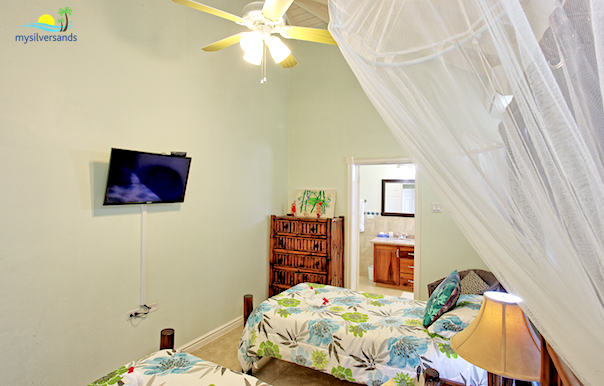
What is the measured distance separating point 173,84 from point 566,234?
3.09 m

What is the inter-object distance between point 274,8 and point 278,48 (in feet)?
2.08

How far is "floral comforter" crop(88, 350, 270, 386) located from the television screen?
115 centimetres

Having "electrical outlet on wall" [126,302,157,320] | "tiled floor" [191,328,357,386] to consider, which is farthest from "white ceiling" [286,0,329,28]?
"tiled floor" [191,328,357,386]

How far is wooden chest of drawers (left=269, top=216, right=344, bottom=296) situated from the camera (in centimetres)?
399

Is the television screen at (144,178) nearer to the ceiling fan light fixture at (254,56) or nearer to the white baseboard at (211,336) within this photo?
the ceiling fan light fixture at (254,56)

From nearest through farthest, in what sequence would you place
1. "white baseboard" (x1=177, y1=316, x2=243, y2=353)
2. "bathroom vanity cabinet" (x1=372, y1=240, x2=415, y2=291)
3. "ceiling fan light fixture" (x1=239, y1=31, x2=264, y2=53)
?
1. "ceiling fan light fixture" (x1=239, y1=31, x2=264, y2=53)
2. "white baseboard" (x1=177, y1=316, x2=243, y2=353)
3. "bathroom vanity cabinet" (x1=372, y1=240, x2=415, y2=291)

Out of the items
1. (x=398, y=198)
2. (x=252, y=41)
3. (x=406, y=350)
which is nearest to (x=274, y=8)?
(x=252, y=41)

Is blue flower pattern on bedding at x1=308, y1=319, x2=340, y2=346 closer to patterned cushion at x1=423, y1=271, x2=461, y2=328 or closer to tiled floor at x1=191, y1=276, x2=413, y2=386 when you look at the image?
tiled floor at x1=191, y1=276, x2=413, y2=386

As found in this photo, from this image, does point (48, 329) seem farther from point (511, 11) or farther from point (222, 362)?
point (511, 11)

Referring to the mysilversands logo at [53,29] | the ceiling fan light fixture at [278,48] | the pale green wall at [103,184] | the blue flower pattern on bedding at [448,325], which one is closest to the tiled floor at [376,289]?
the pale green wall at [103,184]

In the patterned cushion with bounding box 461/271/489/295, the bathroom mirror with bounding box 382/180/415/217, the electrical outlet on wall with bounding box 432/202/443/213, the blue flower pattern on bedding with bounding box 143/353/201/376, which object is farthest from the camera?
the bathroom mirror with bounding box 382/180/415/217

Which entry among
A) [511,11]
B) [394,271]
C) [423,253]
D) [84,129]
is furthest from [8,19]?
[394,271]

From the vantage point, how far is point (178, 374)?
1765mm

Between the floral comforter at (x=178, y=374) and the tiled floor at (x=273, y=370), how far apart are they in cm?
90
